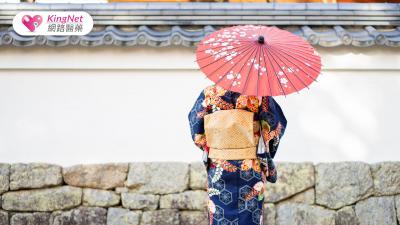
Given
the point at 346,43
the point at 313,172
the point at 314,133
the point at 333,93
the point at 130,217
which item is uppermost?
the point at 346,43

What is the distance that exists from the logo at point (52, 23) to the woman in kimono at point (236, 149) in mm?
2197

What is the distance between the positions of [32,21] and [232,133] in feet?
9.90

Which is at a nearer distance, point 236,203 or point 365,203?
point 236,203

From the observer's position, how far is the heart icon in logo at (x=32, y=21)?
5.18 metres

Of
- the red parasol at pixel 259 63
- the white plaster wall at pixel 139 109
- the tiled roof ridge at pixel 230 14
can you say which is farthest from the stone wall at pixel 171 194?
the red parasol at pixel 259 63

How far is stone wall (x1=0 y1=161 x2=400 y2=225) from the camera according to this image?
5.20m

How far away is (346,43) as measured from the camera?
4.99 metres

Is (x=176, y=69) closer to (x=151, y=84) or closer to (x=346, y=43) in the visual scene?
(x=151, y=84)

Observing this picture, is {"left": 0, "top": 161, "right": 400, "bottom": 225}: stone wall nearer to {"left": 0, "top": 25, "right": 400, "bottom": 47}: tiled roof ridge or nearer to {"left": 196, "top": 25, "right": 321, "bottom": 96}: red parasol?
{"left": 0, "top": 25, "right": 400, "bottom": 47}: tiled roof ridge

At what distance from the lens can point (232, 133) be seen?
335 centimetres

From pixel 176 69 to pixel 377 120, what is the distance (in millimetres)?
2320

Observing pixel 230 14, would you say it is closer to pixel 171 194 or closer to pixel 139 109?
pixel 139 109

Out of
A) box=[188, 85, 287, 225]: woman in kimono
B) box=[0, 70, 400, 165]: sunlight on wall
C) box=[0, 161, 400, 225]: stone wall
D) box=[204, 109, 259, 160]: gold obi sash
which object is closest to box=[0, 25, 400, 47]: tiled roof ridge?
box=[0, 70, 400, 165]: sunlight on wall

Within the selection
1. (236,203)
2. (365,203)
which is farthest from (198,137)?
(365,203)
